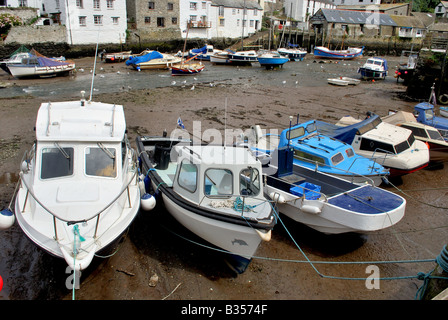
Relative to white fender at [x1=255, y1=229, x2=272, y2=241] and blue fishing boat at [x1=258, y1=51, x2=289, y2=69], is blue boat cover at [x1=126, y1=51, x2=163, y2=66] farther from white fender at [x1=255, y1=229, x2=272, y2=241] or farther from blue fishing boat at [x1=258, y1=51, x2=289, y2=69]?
white fender at [x1=255, y1=229, x2=272, y2=241]

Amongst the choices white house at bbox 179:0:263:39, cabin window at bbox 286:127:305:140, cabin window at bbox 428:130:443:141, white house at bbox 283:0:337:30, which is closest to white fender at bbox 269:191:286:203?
cabin window at bbox 286:127:305:140

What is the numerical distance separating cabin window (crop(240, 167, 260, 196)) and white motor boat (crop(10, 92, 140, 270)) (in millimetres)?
2221

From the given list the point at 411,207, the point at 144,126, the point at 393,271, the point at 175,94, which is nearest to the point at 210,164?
the point at 393,271

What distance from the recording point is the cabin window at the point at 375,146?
409 inches

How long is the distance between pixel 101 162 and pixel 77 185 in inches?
27.2

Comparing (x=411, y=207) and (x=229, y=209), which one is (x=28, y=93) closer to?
(x=229, y=209)

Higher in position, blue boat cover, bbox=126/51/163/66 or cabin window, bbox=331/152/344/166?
blue boat cover, bbox=126/51/163/66

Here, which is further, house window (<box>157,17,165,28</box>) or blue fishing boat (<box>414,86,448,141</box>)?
house window (<box>157,17,165,28</box>)

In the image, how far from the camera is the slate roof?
189ft

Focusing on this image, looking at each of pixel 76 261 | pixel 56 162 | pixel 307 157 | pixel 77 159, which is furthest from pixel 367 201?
pixel 56 162

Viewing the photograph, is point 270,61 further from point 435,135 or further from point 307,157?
point 307,157

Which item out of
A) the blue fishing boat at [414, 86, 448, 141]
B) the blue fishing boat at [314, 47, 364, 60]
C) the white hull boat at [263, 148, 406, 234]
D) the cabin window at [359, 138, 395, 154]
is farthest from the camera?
the blue fishing boat at [314, 47, 364, 60]

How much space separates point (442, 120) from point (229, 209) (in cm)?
1199

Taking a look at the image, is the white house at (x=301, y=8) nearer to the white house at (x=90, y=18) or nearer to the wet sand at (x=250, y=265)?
the white house at (x=90, y=18)
